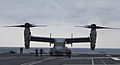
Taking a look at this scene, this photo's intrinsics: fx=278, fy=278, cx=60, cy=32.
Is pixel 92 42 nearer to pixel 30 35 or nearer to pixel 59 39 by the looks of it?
pixel 59 39

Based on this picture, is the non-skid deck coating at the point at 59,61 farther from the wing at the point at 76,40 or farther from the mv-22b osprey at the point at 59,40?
the wing at the point at 76,40

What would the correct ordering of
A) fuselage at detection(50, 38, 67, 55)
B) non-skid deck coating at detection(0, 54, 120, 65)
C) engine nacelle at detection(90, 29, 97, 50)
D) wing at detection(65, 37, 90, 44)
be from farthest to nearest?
1. wing at detection(65, 37, 90, 44)
2. engine nacelle at detection(90, 29, 97, 50)
3. fuselage at detection(50, 38, 67, 55)
4. non-skid deck coating at detection(0, 54, 120, 65)

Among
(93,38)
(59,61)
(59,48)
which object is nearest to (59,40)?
(59,48)

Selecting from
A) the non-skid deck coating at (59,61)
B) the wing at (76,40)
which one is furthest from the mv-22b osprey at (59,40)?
the non-skid deck coating at (59,61)

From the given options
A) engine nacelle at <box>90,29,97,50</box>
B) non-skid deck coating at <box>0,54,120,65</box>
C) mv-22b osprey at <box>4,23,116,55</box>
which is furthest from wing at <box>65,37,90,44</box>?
non-skid deck coating at <box>0,54,120,65</box>

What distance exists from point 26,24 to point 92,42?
44.5 feet

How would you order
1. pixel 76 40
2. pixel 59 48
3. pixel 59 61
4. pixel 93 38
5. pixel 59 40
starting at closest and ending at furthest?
pixel 59 61 < pixel 59 48 < pixel 93 38 < pixel 59 40 < pixel 76 40

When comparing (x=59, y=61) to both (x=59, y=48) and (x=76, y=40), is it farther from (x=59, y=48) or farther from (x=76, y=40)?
(x=76, y=40)

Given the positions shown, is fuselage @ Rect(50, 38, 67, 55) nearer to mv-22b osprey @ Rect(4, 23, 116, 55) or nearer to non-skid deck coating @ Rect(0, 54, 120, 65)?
mv-22b osprey @ Rect(4, 23, 116, 55)

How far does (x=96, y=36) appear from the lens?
53.5 m

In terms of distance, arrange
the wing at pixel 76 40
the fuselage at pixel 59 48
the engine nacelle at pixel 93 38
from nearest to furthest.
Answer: the fuselage at pixel 59 48 → the engine nacelle at pixel 93 38 → the wing at pixel 76 40

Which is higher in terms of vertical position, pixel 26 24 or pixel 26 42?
pixel 26 24

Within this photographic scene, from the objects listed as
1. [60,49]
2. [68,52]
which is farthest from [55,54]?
[68,52]

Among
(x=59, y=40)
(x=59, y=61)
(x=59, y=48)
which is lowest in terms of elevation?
(x=59, y=61)
